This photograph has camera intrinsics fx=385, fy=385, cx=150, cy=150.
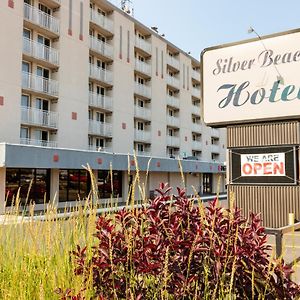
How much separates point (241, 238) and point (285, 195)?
1010 centimetres

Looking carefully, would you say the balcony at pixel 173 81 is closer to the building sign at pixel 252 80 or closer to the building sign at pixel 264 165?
the building sign at pixel 252 80

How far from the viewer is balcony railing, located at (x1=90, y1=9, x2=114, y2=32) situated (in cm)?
3117

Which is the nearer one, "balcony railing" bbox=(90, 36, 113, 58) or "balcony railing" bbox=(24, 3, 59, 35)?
"balcony railing" bbox=(24, 3, 59, 35)

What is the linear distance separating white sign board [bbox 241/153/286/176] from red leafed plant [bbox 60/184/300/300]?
9816 mm

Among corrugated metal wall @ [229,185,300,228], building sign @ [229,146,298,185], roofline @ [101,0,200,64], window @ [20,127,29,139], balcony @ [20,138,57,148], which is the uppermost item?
roofline @ [101,0,200,64]

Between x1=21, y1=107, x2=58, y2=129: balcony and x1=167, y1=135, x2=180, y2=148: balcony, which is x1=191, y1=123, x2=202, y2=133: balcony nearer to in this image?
x1=167, y1=135, x2=180, y2=148: balcony

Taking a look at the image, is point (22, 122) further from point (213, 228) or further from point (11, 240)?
point (213, 228)

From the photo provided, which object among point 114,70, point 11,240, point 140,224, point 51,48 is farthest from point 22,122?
point 140,224

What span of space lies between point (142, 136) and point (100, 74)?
812 centimetres

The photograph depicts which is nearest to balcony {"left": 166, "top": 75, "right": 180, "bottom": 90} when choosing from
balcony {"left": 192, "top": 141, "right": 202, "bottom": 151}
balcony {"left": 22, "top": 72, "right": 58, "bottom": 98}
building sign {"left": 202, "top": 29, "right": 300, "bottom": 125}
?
balcony {"left": 192, "top": 141, "right": 202, "bottom": 151}

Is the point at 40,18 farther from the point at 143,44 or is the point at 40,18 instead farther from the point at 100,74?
the point at 143,44

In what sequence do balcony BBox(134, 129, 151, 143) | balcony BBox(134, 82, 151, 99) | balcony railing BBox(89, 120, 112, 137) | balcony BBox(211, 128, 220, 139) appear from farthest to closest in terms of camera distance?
1. balcony BBox(211, 128, 220, 139)
2. balcony BBox(134, 82, 151, 99)
3. balcony BBox(134, 129, 151, 143)
4. balcony railing BBox(89, 120, 112, 137)

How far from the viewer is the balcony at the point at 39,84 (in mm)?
25469

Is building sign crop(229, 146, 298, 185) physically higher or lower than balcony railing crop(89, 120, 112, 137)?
lower
